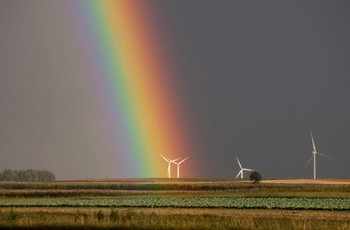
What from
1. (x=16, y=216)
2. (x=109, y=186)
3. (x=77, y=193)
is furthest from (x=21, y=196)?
(x=16, y=216)

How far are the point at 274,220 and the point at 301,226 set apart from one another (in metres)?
4.44

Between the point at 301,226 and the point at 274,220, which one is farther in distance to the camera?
the point at 274,220

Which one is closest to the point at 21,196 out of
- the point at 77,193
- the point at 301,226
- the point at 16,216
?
the point at 77,193

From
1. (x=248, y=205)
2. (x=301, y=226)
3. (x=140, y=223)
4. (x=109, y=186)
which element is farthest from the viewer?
(x=109, y=186)

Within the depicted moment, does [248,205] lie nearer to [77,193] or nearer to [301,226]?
[301,226]

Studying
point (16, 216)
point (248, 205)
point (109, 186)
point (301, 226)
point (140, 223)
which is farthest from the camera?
point (109, 186)

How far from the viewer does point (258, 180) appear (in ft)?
477

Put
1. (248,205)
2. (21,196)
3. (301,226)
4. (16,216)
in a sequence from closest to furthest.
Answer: (301,226) → (16,216) → (248,205) → (21,196)

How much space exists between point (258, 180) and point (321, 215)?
3687 inches

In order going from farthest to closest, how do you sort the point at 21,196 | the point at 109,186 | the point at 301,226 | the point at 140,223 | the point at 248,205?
1. the point at 109,186
2. the point at 21,196
3. the point at 248,205
4. the point at 140,223
5. the point at 301,226

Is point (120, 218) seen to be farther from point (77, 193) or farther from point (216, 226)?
point (77, 193)

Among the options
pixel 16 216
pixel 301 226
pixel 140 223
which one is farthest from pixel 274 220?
pixel 16 216

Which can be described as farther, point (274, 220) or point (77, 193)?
point (77, 193)

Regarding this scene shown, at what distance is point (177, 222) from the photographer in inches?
1817
